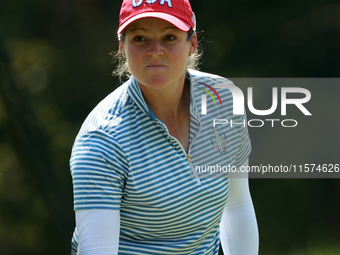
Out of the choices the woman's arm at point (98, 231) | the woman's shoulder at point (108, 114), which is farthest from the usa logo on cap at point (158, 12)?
the woman's arm at point (98, 231)

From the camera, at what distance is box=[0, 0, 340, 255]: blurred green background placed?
2676 millimetres

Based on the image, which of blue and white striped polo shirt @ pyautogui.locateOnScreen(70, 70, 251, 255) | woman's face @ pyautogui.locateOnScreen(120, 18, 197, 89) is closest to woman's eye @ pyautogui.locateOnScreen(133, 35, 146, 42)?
woman's face @ pyautogui.locateOnScreen(120, 18, 197, 89)

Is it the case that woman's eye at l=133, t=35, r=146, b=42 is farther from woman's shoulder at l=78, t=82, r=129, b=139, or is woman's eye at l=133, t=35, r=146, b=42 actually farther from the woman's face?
woman's shoulder at l=78, t=82, r=129, b=139

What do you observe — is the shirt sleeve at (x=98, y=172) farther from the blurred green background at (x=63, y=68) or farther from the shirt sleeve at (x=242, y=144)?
the blurred green background at (x=63, y=68)

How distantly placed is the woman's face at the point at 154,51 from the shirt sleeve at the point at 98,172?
0.64ft

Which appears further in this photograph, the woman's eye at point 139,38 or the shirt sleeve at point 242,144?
Result: the shirt sleeve at point 242,144

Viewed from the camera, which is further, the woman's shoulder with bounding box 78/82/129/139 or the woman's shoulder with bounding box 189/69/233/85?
the woman's shoulder with bounding box 189/69/233/85

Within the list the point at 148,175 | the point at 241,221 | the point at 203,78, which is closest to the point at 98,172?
the point at 148,175

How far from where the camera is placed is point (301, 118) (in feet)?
9.71

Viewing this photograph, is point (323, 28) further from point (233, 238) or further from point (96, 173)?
point (96, 173)

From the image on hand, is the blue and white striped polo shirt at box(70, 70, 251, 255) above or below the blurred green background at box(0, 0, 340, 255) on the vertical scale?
below

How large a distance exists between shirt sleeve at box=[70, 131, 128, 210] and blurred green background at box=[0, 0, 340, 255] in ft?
5.28

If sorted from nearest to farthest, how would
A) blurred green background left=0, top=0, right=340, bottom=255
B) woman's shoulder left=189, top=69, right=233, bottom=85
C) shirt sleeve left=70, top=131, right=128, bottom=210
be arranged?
shirt sleeve left=70, top=131, right=128, bottom=210, woman's shoulder left=189, top=69, right=233, bottom=85, blurred green background left=0, top=0, right=340, bottom=255

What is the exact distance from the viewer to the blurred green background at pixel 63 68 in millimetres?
2676
